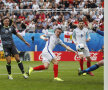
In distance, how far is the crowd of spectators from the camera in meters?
26.5

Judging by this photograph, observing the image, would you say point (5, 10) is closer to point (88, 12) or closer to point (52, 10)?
point (52, 10)

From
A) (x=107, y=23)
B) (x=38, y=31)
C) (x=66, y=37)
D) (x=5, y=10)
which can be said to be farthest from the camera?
(x=5, y=10)

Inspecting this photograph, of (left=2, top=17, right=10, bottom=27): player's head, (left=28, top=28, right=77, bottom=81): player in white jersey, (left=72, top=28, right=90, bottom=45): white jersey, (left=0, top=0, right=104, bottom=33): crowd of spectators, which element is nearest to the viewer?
(left=28, top=28, right=77, bottom=81): player in white jersey

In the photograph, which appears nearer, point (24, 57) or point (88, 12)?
point (24, 57)

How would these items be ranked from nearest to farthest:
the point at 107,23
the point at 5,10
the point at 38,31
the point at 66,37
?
the point at 107,23
the point at 66,37
the point at 38,31
the point at 5,10

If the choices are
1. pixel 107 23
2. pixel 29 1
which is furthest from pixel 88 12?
pixel 107 23

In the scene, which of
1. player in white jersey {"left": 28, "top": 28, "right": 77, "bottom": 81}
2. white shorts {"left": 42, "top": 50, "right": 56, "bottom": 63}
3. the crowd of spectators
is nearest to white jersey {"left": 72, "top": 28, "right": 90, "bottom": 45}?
player in white jersey {"left": 28, "top": 28, "right": 77, "bottom": 81}

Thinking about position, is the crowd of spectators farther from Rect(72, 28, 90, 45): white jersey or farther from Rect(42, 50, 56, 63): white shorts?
Rect(42, 50, 56, 63): white shorts

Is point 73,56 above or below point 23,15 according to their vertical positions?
below

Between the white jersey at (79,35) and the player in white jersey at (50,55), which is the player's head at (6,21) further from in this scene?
the white jersey at (79,35)

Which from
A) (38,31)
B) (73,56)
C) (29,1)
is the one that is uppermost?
(29,1)

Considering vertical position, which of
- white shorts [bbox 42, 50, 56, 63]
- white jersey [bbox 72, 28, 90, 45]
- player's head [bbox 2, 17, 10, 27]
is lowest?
white shorts [bbox 42, 50, 56, 63]

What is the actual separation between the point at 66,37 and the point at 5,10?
6477mm

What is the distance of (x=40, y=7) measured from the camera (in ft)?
93.8
